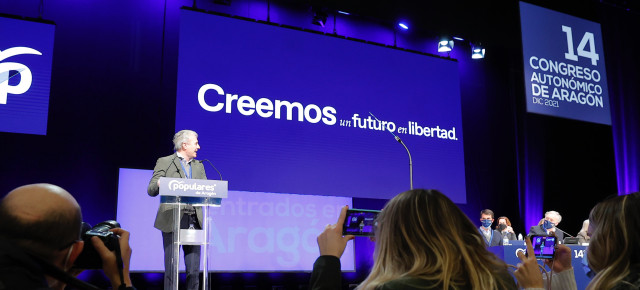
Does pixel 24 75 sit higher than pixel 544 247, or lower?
higher

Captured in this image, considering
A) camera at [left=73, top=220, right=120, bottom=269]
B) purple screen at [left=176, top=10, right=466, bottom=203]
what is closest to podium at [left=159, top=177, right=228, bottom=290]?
purple screen at [left=176, top=10, right=466, bottom=203]

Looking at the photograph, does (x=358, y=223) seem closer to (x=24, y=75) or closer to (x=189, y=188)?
(x=189, y=188)

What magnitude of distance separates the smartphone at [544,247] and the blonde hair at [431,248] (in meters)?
1.11

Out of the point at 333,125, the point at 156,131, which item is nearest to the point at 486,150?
the point at 333,125

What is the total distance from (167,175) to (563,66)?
5.51 metres

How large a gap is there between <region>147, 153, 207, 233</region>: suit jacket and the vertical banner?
442 cm

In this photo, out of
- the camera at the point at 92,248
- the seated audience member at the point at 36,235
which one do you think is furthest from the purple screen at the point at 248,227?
the seated audience member at the point at 36,235

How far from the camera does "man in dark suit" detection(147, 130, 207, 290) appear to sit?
4281 millimetres

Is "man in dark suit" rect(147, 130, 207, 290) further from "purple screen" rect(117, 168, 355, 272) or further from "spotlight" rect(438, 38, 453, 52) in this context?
"spotlight" rect(438, 38, 453, 52)

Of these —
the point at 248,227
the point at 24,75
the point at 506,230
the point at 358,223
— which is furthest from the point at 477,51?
the point at 358,223

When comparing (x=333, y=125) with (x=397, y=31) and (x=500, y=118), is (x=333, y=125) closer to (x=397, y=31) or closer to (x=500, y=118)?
(x=397, y=31)

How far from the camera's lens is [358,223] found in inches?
73.0

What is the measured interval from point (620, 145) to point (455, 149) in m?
3.19

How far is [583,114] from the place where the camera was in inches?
303
